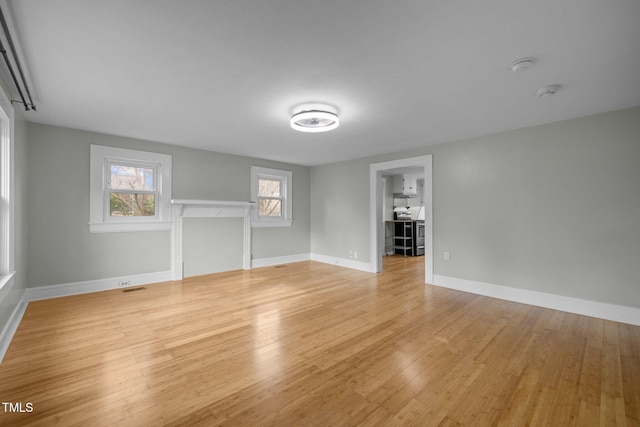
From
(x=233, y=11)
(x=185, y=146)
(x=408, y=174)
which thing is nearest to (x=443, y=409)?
(x=233, y=11)

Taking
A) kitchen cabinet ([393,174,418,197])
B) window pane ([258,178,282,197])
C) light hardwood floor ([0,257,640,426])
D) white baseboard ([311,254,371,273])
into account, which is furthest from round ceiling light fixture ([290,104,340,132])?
kitchen cabinet ([393,174,418,197])

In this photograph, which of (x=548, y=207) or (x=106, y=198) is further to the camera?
(x=106, y=198)

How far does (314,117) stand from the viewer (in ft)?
9.90

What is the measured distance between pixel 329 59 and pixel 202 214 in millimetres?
3959

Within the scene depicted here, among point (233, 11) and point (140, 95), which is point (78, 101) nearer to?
point (140, 95)

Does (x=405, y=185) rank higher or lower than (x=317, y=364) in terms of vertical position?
higher

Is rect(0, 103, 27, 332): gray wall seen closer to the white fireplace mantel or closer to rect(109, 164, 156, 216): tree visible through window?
rect(109, 164, 156, 216): tree visible through window

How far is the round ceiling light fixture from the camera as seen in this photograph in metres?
3.01

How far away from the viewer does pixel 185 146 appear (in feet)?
16.2

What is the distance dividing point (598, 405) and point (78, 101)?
5.09 metres

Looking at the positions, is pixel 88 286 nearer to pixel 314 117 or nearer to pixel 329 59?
pixel 314 117

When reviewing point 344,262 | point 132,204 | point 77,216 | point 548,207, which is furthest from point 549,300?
point 77,216

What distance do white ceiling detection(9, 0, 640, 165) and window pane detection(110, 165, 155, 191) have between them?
0.96 metres

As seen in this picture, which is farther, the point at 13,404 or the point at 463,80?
the point at 463,80
